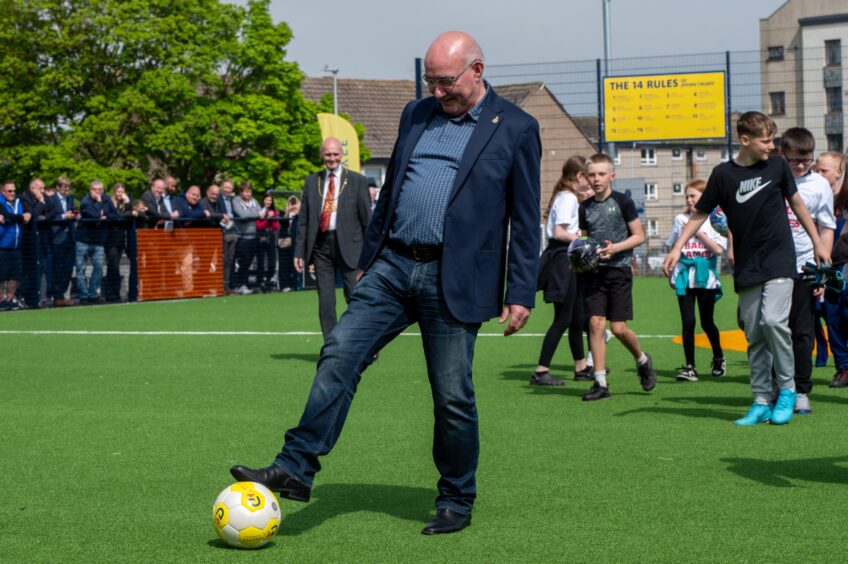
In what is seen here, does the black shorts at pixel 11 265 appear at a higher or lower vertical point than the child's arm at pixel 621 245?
lower

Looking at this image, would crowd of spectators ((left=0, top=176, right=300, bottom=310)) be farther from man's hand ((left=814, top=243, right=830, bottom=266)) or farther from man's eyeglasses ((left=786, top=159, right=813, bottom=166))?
man's hand ((left=814, top=243, right=830, bottom=266))

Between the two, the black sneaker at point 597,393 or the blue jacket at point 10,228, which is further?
the blue jacket at point 10,228

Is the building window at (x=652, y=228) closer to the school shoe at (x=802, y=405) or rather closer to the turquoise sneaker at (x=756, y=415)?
the school shoe at (x=802, y=405)

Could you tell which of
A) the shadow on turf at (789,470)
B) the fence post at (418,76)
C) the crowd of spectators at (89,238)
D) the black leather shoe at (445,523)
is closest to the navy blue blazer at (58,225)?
the crowd of spectators at (89,238)

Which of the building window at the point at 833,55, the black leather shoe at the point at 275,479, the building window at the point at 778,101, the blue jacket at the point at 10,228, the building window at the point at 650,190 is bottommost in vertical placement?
the black leather shoe at the point at 275,479

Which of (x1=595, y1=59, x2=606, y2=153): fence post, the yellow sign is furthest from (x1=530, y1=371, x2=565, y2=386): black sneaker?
the yellow sign

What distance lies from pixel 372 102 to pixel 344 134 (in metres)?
49.1

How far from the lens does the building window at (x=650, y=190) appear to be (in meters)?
25.7

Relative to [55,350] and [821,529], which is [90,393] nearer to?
[55,350]

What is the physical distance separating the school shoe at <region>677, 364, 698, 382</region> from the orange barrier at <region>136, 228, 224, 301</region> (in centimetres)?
1328

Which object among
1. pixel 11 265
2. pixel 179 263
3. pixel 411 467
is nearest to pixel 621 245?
pixel 411 467

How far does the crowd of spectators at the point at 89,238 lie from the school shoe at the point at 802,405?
554 inches

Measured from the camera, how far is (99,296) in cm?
2125

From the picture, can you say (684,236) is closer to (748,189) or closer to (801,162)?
(748,189)
